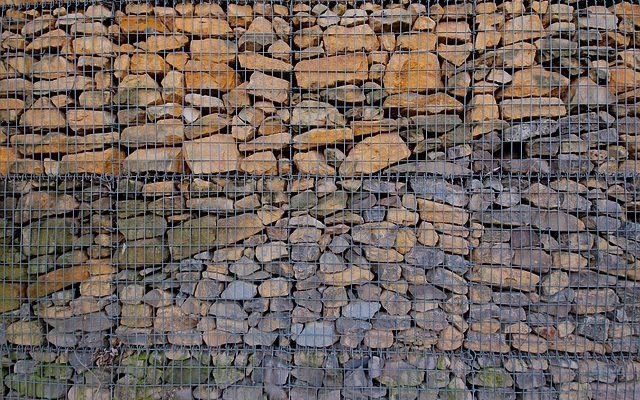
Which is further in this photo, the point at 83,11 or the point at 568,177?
Result: the point at 83,11

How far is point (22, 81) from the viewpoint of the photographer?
2.86 meters

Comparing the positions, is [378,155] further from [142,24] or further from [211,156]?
[142,24]

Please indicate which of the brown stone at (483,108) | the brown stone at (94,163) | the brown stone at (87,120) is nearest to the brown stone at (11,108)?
the brown stone at (87,120)

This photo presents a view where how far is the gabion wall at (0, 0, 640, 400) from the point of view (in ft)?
8.82

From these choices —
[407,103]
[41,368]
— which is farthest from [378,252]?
[41,368]

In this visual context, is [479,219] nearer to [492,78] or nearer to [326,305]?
[492,78]

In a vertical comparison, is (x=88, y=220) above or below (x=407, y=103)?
below

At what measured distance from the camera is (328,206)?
272 cm

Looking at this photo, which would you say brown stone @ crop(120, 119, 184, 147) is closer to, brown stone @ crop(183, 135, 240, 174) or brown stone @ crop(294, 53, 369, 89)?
brown stone @ crop(183, 135, 240, 174)

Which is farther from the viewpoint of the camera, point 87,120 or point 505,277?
point 87,120

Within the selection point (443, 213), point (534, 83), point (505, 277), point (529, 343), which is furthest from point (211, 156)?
point (529, 343)

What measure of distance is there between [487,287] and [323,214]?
1117 mm

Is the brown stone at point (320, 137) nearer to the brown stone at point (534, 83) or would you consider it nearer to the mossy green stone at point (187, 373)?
the brown stone at point (534, 83)

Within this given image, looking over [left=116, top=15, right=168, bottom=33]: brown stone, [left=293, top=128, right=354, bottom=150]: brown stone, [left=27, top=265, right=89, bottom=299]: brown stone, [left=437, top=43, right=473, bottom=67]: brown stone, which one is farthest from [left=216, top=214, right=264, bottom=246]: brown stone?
[left=437, top=43, right=473, bottom=67]: brown stone
